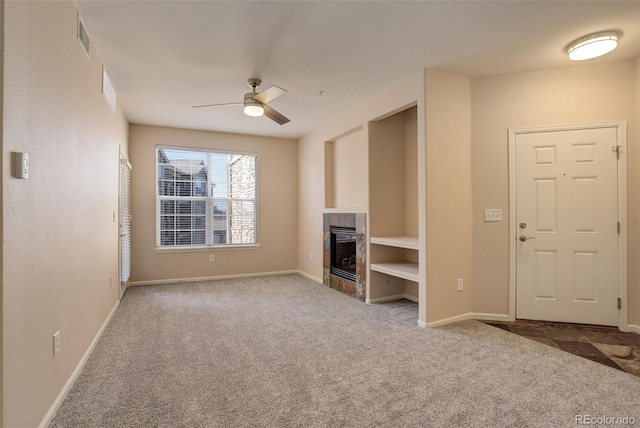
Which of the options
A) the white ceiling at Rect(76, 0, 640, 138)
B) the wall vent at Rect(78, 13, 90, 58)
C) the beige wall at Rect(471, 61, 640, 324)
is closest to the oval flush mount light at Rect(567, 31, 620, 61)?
the white ceiling at Rect(76, 0, 640, 138)

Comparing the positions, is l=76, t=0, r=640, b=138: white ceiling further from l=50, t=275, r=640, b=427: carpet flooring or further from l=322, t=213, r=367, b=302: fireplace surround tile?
l=50, t=275, r=640, b=427: carpet flooring

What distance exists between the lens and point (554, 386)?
6.93 feet

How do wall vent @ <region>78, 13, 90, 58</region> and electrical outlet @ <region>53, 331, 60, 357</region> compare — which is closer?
electrical outlet @ <region>53, 331, 60, 357</region>

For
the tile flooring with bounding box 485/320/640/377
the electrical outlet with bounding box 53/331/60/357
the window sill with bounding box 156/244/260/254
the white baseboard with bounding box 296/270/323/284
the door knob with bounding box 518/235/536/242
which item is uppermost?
the door knob with bounding box 518/235/536/242

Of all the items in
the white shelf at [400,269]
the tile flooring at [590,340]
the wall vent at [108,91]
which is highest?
the wall vent at [108,91]

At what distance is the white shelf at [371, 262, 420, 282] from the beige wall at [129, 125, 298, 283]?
8.52 feet

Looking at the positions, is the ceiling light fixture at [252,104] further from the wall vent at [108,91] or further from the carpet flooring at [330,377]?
the carpet flooring at [330,377]

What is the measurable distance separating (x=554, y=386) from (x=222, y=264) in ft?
16.2

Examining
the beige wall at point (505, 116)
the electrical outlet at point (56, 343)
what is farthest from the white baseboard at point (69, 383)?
the beige wall at point (505, 116)

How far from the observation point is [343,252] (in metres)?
4.96

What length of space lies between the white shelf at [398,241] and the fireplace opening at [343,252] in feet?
1.69

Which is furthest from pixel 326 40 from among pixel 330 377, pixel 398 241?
pixel 330 377

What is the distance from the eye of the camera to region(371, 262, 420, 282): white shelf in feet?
11.4

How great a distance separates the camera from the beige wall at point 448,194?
3262 mm
